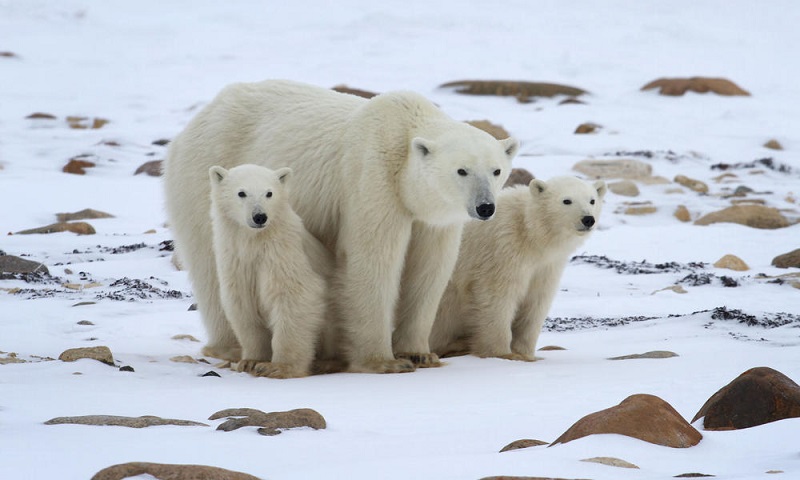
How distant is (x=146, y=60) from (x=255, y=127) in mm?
22490

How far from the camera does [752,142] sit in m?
18.0

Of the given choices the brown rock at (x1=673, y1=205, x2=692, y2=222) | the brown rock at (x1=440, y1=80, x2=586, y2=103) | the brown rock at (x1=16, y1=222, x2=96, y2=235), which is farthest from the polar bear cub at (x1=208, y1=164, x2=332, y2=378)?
the brown rock at (x1=440, y1=80, x2=586, y2=103)

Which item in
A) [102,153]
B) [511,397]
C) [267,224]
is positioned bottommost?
[102,153]

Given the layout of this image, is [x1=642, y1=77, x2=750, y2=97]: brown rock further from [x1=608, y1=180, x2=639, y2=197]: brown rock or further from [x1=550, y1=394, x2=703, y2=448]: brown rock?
[x1=550, y1=394, x2=703, y2=448]: brown rock

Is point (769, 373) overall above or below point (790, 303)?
above

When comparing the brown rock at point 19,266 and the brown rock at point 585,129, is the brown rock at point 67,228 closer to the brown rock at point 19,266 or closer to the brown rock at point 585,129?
the brown rock at point 19,266

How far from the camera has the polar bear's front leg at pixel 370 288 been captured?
542cm

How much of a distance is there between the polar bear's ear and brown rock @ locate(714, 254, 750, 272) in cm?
511

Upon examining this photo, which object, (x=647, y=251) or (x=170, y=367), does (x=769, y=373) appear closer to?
(x=170, y=367)

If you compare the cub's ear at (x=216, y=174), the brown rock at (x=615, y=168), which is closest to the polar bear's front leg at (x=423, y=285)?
the cub's ear at (x=216, y=174)

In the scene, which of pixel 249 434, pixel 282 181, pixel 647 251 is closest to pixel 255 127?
pixel 282 181

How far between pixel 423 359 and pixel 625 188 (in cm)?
831

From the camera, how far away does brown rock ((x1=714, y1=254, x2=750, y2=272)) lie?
30.6 ft

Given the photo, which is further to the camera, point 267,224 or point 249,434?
point 267,224
